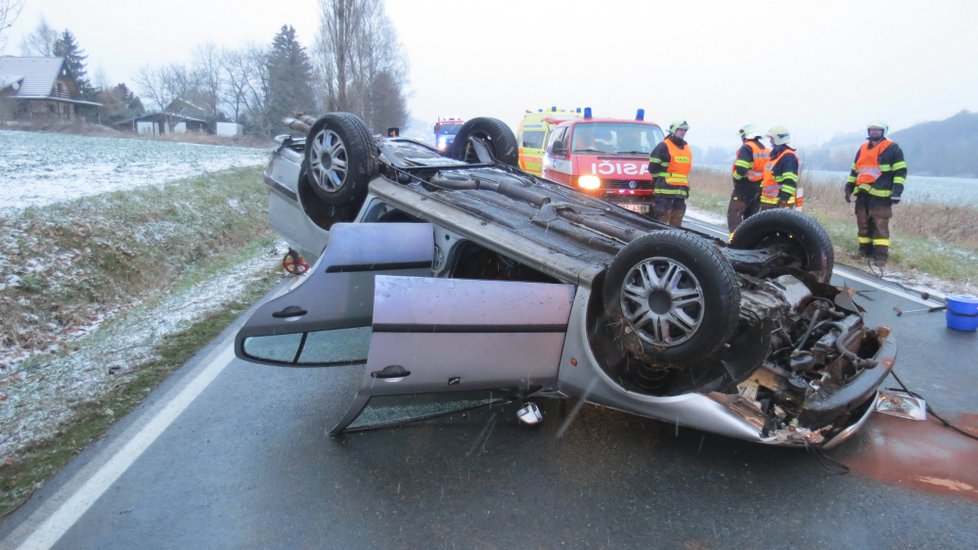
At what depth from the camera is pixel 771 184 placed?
27.1 ft

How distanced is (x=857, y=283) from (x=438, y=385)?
19.8ft

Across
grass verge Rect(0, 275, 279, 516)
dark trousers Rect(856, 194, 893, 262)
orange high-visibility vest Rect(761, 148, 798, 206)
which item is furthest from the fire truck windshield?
grass verge Rect(0, 275, 279, 516)

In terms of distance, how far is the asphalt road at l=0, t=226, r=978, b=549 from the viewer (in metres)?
2.53

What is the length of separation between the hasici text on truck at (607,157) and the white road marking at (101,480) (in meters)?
6.51

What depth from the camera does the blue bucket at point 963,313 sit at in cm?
511

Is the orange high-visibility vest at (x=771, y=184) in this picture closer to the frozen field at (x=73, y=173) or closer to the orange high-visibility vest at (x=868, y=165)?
the orange high-visibility vest at (x=868, y=165)

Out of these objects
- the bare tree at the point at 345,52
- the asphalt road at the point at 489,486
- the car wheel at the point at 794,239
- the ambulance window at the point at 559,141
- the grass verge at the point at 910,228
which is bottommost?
the asphalt road at the point at 489,486

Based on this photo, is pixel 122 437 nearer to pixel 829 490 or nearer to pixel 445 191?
pixel 445 191

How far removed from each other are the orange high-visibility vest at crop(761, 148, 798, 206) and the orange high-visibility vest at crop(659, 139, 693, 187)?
3.55ft

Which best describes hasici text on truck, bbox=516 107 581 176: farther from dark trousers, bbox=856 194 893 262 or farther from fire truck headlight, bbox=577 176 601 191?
dark trousers, bbox=856 194 893 262

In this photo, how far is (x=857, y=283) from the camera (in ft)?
23.0

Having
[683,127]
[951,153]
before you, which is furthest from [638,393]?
[951,153]

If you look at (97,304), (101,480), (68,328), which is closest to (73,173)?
(97,304)

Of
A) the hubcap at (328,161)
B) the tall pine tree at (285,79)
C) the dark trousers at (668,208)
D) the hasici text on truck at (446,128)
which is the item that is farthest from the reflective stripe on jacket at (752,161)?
the tall pine tree at (285,79)
